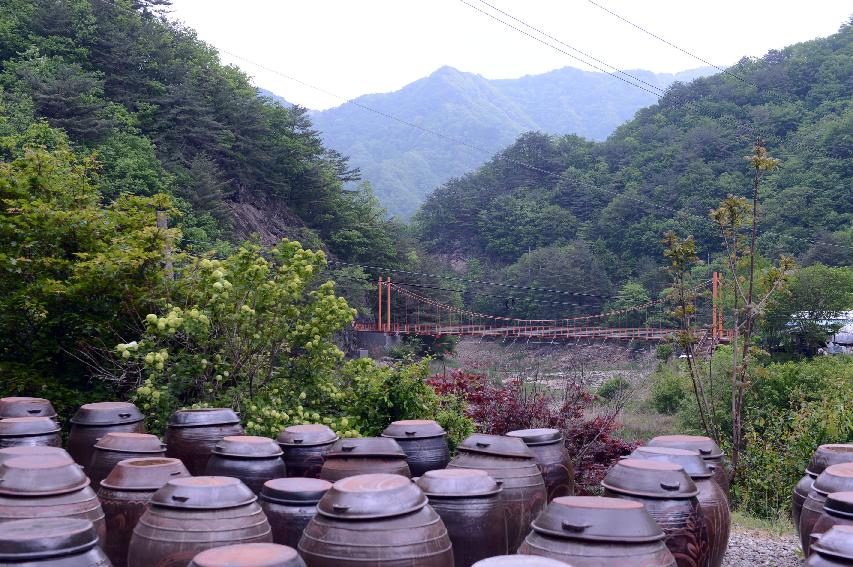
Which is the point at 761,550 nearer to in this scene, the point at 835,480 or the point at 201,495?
the point at 835,480

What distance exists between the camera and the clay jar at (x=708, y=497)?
520 centimetres

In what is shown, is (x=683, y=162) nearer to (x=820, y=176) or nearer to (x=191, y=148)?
(x=820, y=176)

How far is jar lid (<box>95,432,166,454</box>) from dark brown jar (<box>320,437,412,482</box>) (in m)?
1.41

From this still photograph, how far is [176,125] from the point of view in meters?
33.0

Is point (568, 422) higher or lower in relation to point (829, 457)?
lower

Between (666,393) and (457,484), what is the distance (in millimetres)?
19712

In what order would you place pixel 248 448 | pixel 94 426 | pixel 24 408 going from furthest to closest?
pixel 24 408 < pixel 94 426 < pixel 248 448

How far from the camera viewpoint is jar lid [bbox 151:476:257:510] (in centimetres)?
415

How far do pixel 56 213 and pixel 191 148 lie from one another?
83.2 feet

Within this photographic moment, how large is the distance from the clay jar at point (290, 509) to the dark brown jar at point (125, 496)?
0.63 meters

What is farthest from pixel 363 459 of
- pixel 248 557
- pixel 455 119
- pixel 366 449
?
pixel 455 119

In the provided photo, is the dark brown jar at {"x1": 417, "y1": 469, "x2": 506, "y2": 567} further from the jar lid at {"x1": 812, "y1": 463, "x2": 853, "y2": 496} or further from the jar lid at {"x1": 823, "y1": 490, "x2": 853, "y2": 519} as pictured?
the jar lid at {"x1": 812, "y1": 463, "x2": 853, "y2": 496}

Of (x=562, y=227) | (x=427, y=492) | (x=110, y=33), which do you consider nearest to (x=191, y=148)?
(x=110, y=33)

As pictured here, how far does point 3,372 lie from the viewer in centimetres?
886
